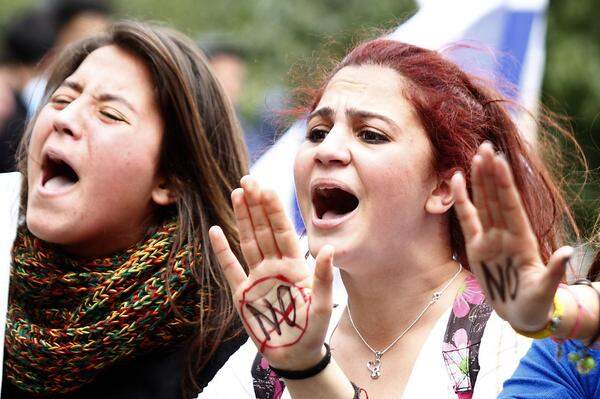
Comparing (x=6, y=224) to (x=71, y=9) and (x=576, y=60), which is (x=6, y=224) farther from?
(x=576, y=60)

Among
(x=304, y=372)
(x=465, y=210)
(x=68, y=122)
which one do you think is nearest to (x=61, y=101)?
(x=68, y=122)

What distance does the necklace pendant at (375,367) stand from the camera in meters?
2.70

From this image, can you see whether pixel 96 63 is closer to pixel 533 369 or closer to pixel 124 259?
pixel 124 259

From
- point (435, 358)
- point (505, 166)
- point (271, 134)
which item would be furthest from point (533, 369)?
point (271, 134)

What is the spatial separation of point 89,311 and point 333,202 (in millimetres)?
770

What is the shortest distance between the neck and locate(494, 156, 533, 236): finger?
2.56 ft

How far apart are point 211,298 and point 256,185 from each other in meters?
0.89

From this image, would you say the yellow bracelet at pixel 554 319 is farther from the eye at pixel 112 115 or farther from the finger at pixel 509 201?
the eye at pixel 112 115

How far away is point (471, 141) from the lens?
9.22ft

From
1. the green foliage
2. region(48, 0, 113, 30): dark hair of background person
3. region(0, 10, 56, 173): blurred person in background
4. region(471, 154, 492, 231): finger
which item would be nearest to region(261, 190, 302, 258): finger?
region(471, 154, 492, 231): finger

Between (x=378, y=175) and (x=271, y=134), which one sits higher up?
(x=378, y=175)

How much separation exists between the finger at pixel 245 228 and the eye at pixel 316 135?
529 mm

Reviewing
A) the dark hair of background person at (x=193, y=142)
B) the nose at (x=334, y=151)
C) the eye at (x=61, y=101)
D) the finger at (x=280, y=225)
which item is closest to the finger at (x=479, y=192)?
the finger at (x=280, y=225)

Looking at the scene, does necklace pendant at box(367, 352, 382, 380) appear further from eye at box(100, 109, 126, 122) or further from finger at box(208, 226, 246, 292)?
eye at box(100, 109, 126, 122)
